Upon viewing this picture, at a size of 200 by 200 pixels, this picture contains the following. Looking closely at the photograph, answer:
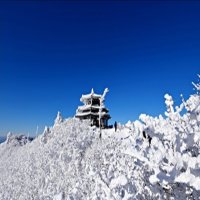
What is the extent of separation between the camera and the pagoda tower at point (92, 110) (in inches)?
1687

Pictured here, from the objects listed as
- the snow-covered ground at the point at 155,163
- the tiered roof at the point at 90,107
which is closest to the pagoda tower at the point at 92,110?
the tiered roof at the point at 90,107

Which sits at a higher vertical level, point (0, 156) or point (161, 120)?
point (0, 156)

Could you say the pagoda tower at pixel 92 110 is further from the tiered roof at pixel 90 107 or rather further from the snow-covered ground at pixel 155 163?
the snow-covered ground at pixel 155 163

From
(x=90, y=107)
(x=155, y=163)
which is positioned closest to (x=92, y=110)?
(x=90, y=107)

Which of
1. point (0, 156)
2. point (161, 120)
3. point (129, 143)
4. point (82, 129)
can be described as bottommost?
point (129, 143)

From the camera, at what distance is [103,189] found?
198 inches

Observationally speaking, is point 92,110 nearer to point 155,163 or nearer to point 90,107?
point 90,107

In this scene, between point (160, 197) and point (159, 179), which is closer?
point (159, 179)

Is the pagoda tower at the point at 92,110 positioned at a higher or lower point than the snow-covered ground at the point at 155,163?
higher

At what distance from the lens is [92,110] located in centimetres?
4356

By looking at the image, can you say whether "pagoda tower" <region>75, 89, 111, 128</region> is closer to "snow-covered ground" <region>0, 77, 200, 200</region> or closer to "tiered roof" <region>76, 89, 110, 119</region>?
"tiered roof" <region>76, 89, 110, 119</region>

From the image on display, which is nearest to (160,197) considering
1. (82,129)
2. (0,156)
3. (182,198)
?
(182,198)

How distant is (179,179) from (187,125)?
40.4 inches

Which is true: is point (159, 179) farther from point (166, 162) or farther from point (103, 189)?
point (103, 189)
